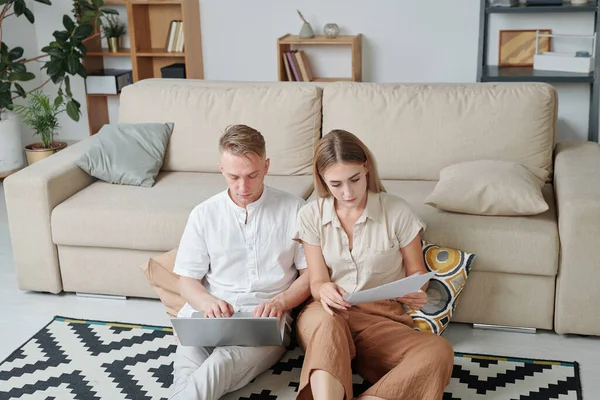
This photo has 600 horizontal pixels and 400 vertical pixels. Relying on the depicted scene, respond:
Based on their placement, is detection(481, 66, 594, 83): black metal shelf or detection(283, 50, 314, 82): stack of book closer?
detection(481, 66, 594, 83): black metal shelf

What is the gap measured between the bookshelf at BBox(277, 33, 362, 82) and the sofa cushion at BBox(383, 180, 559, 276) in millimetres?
2184

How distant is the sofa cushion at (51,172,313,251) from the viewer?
2.94m

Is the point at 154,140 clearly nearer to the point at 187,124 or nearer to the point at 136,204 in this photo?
the point at 187,124

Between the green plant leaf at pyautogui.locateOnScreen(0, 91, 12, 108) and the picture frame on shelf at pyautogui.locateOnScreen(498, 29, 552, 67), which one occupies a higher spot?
the picture frame on shelf at pyautogui.locateOnScreen(498, 29, 552, 67)

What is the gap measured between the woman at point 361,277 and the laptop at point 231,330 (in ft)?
0.34

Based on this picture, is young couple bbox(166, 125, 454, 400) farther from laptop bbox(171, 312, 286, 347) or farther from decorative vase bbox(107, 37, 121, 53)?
decorative vase bbox(107, 37, 121, 53)

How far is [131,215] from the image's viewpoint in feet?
9.75

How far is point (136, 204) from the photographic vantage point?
3025mm

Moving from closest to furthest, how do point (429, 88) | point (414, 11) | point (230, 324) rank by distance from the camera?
point (230, 324), point (429, 88), point (414, 11)

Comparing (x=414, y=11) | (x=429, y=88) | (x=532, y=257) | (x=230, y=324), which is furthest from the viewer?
(x=414, y=11)

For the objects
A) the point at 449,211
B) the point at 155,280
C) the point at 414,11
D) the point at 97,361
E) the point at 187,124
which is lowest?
the point at 97,361

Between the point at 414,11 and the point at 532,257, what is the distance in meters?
2.56

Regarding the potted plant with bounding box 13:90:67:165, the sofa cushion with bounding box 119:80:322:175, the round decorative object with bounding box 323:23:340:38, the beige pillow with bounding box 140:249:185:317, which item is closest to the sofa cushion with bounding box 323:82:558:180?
the sofa cushion with bounding box 119:80:322:175

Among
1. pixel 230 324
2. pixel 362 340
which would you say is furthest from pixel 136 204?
pixel 362 340
